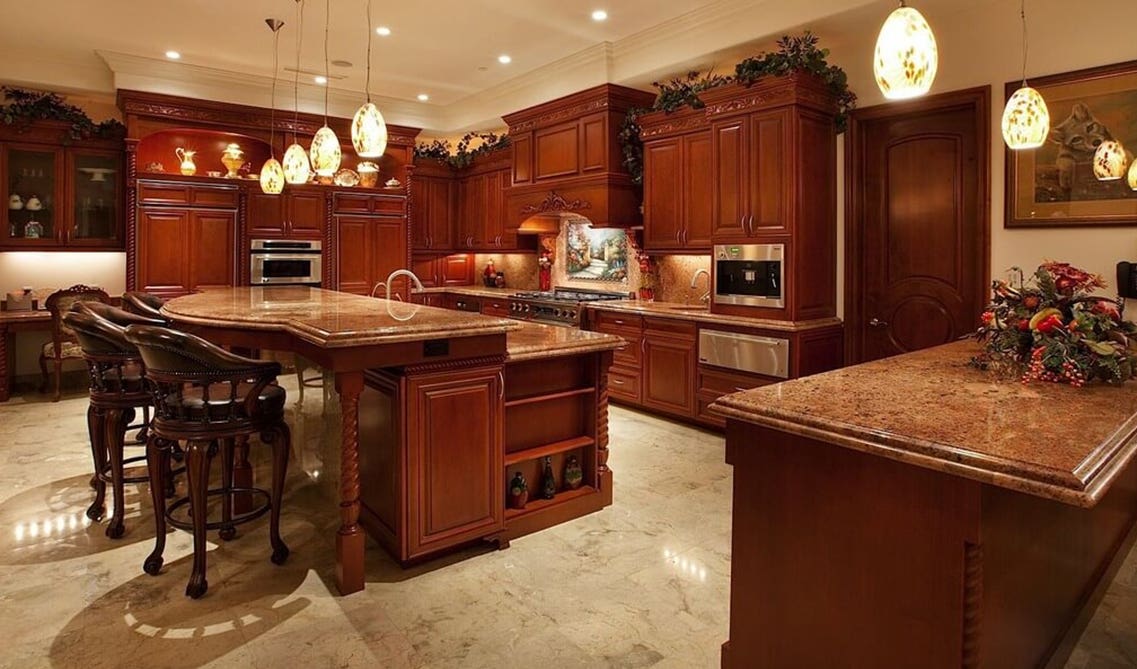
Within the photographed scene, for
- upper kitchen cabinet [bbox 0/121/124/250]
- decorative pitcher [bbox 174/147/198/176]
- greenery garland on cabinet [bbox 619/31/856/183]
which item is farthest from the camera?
decorative pitcher [bbox 174/147/198/176]

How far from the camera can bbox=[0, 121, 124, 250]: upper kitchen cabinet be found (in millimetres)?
6531

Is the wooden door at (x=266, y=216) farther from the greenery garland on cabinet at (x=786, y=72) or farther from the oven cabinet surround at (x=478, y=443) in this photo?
the oven cabinet surround at (x=478, y=443)

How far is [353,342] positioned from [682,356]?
130 inches

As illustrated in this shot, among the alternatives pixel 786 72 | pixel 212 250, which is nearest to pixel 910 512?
pixel 786 72

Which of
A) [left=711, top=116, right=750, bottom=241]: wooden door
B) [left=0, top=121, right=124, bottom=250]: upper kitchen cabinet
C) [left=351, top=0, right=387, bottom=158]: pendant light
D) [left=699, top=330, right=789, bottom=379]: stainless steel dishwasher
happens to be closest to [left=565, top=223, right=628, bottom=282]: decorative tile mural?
Answer: [left=711, top=116, right=750, bottom=241]: wooden door

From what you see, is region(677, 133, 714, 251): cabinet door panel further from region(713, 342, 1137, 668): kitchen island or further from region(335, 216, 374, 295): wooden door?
region(335, 216, 374, 295): wooden door

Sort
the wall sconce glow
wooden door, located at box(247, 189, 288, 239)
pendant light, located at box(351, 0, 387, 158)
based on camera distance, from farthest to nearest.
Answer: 1. wooden door, located at box(247, 189, 288, 239)
2. pendant light, located at box(351, 0, 387, 158)
3. the wall sconce glow

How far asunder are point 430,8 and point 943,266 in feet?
13.7

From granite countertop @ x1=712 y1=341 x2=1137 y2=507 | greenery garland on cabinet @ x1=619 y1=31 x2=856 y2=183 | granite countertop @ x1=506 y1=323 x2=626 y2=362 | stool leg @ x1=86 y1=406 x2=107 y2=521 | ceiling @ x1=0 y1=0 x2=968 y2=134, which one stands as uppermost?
ceiling @ x1=0 y1=0 x2=968 y2=134

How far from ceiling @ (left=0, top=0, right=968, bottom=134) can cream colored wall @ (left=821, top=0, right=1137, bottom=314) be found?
310 mm

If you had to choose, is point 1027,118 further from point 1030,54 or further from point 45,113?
point 45,113

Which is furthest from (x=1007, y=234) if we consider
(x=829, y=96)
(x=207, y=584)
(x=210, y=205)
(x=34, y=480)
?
(x=210, y=205)

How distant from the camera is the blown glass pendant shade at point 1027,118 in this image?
2963 millimetres

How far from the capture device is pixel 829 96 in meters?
4.78
